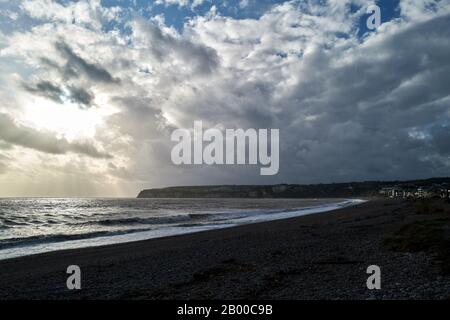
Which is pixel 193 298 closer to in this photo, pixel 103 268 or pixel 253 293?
pixel 253 293

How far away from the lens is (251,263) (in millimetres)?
15328

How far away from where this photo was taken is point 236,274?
1323 cm

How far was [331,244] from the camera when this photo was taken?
65.6 feet

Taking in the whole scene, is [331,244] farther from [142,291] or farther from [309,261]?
[142,291]

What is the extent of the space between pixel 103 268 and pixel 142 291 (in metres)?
5.65

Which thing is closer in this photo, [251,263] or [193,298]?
[193,298]

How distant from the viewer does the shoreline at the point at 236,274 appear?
400 inches

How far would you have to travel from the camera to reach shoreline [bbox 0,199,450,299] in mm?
10164
